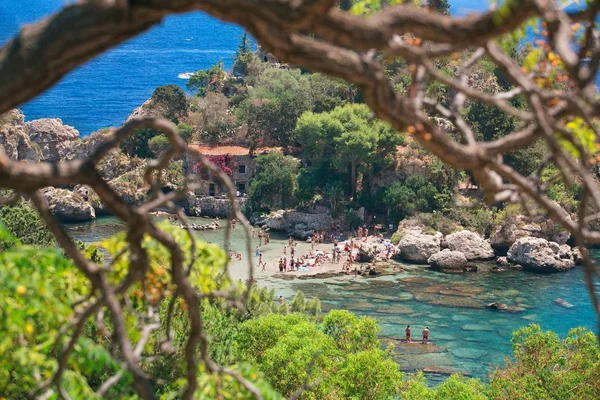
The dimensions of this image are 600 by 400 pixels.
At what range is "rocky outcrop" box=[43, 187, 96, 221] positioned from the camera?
166ft

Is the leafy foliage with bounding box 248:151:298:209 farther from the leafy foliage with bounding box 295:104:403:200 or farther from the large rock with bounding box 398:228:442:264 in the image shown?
the large rock with bounding box 398:228:442:264

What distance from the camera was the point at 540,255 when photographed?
4212 centimetres

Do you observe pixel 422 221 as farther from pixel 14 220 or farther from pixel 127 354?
pixel 127 354

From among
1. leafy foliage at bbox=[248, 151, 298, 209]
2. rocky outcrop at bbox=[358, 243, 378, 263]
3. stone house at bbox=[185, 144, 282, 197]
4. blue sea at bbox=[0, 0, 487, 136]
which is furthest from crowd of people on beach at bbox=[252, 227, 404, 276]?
blue sea at bbox=[0, 0, 487, 136]

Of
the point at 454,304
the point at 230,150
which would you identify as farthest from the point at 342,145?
the point at 454,304

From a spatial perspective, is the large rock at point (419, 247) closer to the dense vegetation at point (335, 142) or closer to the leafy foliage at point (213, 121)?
the dense vegetation at point (335, 142)

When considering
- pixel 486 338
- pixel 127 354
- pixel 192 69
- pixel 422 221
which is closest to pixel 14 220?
pixel 486 338

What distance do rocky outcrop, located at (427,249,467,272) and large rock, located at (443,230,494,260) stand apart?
3.59 feet

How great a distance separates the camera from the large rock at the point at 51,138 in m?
56.1

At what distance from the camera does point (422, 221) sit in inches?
1806

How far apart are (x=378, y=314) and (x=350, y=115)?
53.7 ft

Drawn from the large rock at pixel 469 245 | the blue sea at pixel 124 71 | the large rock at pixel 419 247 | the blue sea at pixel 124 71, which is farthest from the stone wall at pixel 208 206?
the blue sea at pixel 124 71

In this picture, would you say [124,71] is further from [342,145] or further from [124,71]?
[342,145]

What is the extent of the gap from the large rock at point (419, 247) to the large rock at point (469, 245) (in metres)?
0.58
